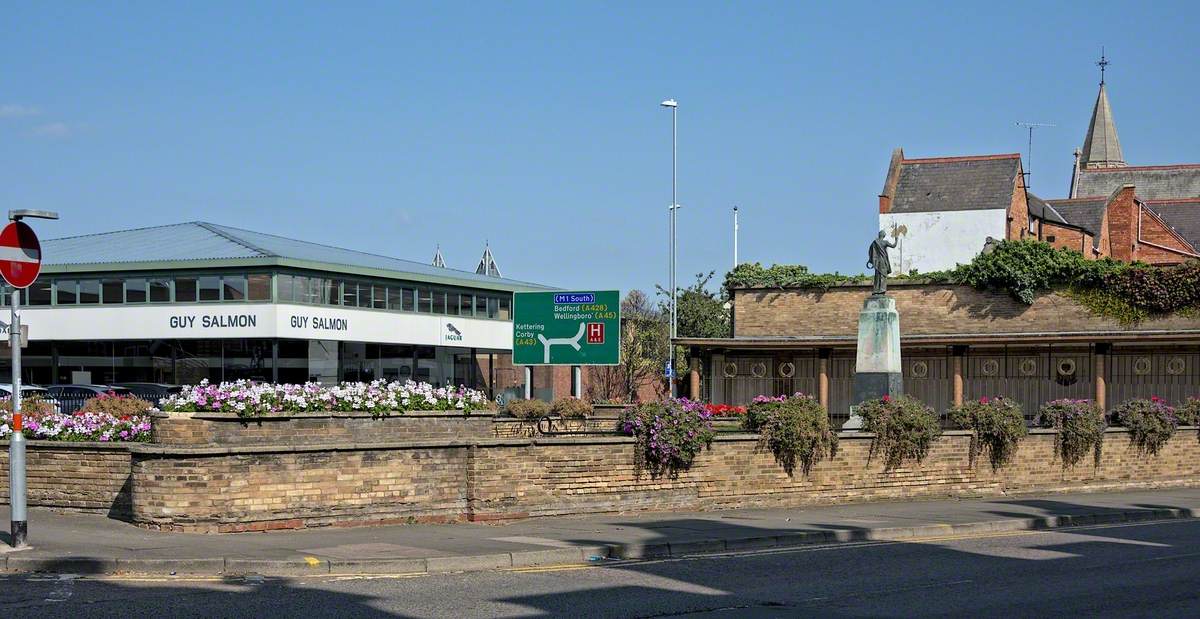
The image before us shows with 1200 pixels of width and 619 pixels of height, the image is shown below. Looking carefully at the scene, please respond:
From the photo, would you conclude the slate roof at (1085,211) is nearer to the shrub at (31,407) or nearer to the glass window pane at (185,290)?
the glass window pane at (185,290)

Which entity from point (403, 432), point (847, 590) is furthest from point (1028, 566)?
point (403, 432)

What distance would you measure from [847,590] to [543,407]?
19022mm

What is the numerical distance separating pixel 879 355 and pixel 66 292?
3612 centimetres

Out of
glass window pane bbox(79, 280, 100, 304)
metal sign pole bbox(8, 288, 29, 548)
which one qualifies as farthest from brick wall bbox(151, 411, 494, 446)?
glass window pane bbox(79, 280, 100, 304)

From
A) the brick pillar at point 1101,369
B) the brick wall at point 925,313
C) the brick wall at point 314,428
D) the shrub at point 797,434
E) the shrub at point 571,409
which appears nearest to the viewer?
the brick wall at point 314,428

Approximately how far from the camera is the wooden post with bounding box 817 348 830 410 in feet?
130

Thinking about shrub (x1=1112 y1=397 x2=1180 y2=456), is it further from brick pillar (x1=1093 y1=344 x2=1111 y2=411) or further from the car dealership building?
the car dealership building

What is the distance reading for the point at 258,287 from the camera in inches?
1913

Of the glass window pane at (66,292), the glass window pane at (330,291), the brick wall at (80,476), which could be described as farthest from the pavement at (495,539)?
the glass window pane at (66,292)

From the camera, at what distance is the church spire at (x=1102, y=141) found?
106062mm

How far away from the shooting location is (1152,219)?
7669cm

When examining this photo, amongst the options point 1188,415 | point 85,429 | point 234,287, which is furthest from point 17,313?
point 234,287

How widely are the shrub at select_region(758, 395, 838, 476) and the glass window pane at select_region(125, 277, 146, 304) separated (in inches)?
1401

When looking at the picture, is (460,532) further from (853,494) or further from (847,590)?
(853,494)
